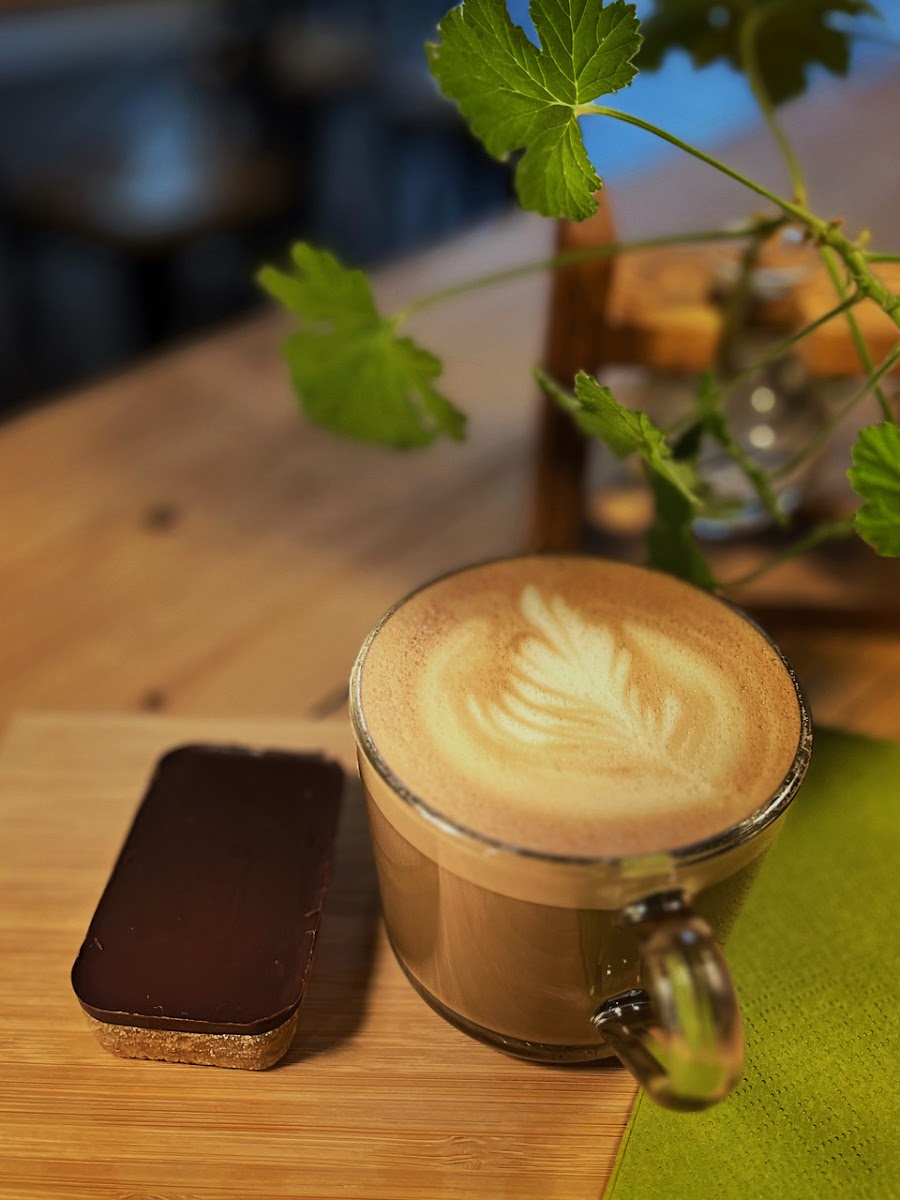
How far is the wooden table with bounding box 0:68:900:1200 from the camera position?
1.59 feet

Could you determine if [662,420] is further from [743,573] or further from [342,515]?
[342,515]

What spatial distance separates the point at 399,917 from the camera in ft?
1.73

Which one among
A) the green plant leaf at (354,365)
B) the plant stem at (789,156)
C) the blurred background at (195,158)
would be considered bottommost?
the blurred background at (195,158)

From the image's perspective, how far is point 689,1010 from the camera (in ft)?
1.28

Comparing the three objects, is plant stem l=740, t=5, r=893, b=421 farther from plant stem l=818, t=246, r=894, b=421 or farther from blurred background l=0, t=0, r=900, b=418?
blurred background l=0, t=0, r=900, b=418

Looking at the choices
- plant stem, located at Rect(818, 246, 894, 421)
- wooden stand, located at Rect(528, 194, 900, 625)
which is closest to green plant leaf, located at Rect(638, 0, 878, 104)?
wooden stand, located at Rect(528, 194, 900, 625)

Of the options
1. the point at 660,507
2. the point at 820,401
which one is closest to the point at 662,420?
the point at 820,401

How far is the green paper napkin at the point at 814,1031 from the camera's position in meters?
0.47

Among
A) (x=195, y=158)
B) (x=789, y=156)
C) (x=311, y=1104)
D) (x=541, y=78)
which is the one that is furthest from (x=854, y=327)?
(x=195, y=158)

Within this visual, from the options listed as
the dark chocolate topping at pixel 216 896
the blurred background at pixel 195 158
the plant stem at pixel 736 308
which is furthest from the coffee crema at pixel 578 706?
the blurred background at pixel 195 158

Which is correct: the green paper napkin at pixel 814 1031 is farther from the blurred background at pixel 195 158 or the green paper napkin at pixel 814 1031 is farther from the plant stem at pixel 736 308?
the blurred background at pixel 195 158

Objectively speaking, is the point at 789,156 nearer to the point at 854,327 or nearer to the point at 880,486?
the point at 854,327

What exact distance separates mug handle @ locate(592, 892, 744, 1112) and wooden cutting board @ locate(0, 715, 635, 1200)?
104mm

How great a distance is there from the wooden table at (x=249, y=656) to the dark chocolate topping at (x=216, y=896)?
1.8 inches
